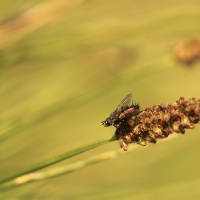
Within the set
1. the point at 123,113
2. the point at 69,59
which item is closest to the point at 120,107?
the point at 123,113

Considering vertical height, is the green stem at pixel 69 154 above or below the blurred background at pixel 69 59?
below

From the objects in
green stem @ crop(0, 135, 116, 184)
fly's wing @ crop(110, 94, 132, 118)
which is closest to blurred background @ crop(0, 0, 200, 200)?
fly's wing @ crop(110, 94, 132, 118)

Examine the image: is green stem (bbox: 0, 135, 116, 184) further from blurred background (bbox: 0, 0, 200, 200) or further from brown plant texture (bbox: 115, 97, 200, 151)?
blurred background (bbox: 0, 0, 200, 200)

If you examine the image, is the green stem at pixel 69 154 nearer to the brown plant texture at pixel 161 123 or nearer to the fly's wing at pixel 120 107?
the brown plant texture at pixel 161 123

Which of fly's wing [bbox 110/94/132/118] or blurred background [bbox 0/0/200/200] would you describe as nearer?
fly's wing [bbox 110/94/132/118]

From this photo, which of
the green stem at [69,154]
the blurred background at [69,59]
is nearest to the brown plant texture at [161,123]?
the green stem at [69,154]

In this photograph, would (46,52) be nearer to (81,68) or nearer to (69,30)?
(69,30)

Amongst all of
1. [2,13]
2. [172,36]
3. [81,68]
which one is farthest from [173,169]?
[2,13]

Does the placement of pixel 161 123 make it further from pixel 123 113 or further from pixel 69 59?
pixel 69 59
